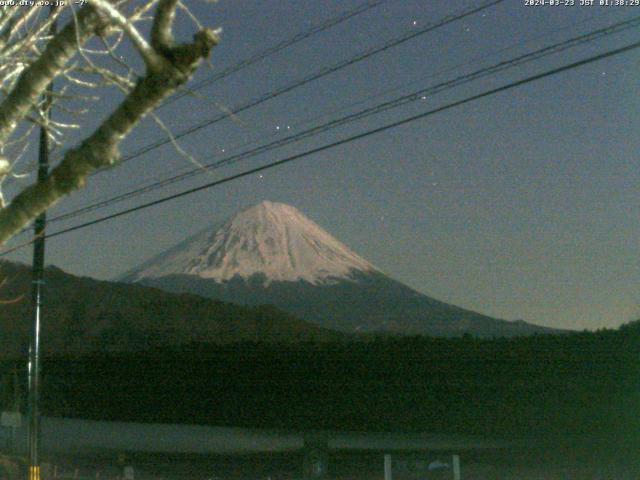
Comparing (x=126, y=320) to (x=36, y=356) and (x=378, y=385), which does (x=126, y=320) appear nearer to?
(x=378, y=385)

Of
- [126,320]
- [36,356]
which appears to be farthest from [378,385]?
[126,320]

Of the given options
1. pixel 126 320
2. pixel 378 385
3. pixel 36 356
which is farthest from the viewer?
pixel 126 320

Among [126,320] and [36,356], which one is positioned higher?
[126,320]

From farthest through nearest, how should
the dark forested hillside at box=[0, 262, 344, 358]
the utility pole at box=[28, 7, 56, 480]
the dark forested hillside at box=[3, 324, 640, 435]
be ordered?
the dark forested hillside at box=[0, 262, 344, 358]
the dark forested hillside at box=[3, 324, 640, 435]
the utility pole at box=[28, 7, 56, 480]

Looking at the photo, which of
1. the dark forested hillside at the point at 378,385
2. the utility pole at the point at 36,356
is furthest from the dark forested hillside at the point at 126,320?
the utility pole at the point at 36,356

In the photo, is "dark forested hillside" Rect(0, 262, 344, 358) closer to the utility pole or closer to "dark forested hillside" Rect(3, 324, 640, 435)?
"dark forested hillside" Rect(3, 324, 640, 435)

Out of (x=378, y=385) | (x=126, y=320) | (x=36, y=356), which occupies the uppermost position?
(x=126, y=320)

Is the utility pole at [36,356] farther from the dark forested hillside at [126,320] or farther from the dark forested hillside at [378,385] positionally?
the dark forested hillside at [126,320]

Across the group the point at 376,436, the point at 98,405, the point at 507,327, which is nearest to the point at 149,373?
the point at 98,405

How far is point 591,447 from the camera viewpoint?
3297 centimetres

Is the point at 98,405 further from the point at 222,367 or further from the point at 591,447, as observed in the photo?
the point at 591,447

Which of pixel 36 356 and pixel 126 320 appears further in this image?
pixel 126 320

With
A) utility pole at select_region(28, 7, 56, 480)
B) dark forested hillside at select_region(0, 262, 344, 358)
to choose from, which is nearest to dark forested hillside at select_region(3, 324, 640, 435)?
utility pole at select_region(28, 7, 56, 480)

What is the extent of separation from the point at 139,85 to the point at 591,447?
104ft
